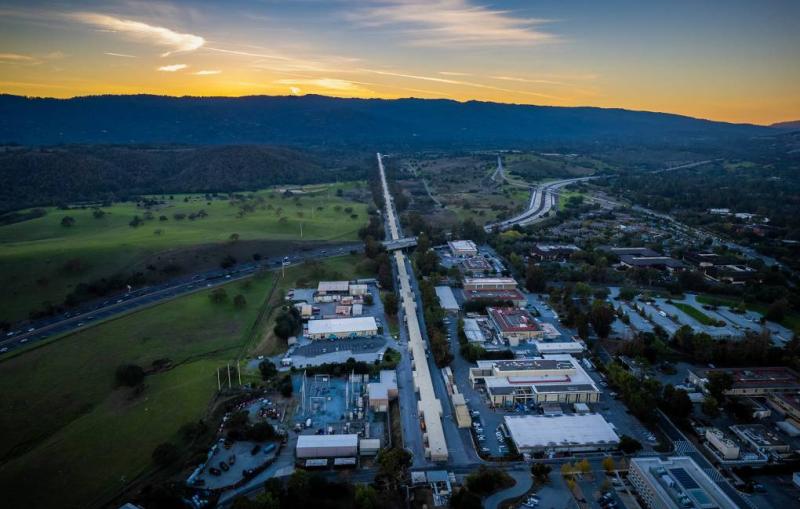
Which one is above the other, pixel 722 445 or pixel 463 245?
pixel 463 245

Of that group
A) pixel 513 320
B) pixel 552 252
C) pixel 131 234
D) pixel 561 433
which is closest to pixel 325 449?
pixel 561 433

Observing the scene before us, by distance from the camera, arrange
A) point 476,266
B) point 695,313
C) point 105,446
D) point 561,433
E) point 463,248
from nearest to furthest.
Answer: point 105,446 → point 561,433 → point 695,313 → point 476,266 → point 463,248

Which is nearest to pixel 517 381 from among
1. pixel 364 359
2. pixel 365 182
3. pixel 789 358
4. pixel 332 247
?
pixel 364 359

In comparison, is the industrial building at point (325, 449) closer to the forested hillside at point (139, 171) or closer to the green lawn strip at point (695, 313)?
the green lawn strip at point (695, 313)

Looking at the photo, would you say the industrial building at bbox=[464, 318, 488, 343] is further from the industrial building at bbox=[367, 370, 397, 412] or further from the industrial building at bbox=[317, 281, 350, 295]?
the industrial building at bbox=[317, 281, 350, 295]

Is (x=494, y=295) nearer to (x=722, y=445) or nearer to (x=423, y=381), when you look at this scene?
(x=423, y=381)

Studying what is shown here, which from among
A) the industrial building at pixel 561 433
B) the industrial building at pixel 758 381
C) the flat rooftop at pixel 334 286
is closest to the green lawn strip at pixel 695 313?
the industrial building at pixel 758 381

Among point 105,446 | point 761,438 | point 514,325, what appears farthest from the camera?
point 514,325

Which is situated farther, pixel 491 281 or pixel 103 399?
pixel 491 281
